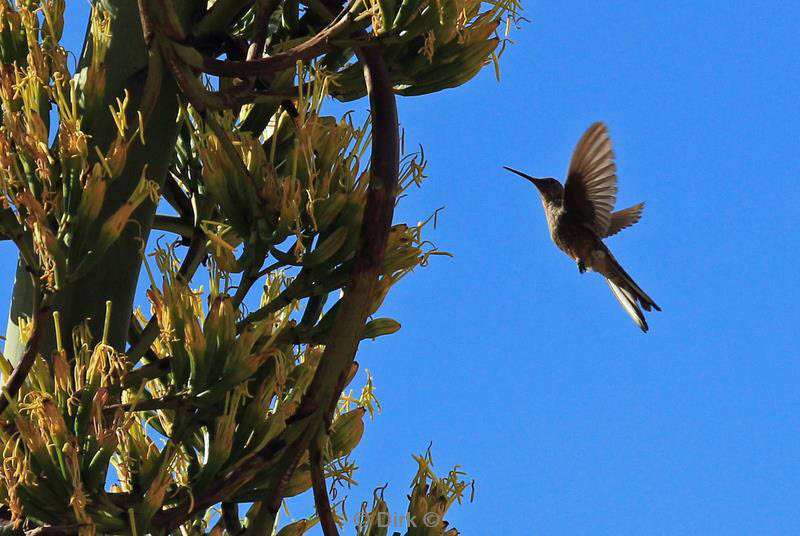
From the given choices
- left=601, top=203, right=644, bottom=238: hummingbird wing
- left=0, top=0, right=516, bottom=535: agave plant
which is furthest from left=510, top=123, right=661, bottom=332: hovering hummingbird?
left=0, top=0, right=516, bottom=535: agave plant

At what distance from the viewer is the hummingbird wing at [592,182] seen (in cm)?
500

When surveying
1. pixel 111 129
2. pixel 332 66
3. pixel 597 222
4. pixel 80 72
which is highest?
pixel 597 222

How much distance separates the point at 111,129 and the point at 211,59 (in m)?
0.34

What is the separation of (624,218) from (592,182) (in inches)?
45.4

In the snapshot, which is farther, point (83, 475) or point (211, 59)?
point (211, 59)

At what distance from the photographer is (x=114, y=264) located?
10.5 ft

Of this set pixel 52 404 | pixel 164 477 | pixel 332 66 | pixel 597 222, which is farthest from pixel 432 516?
pixel 597 222

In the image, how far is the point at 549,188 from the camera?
19.1ft

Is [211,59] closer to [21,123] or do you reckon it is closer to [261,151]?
[261,151]

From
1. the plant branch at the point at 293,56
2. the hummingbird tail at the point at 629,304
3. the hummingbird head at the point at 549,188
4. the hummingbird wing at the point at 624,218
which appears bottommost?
the plant branch at the point at 293,56

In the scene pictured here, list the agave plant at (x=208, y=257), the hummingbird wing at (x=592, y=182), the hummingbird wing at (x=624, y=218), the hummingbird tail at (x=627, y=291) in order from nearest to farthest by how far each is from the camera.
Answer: the agave plant at (x=208, y=257), the hummingbird wing at (x=592, y=182), the hummingbird tail at (x=627, y=291), the hummingbird wing at (x=624, y=218)

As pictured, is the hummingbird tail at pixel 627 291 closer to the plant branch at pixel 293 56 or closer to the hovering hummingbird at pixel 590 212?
the hovering hummingbird at pixel 590 212

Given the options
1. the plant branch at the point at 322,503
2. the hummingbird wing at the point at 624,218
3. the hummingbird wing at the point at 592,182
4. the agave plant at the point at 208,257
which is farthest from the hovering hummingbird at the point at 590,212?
the plant branch at the point at 322,503

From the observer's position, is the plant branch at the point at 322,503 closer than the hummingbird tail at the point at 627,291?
Yes
